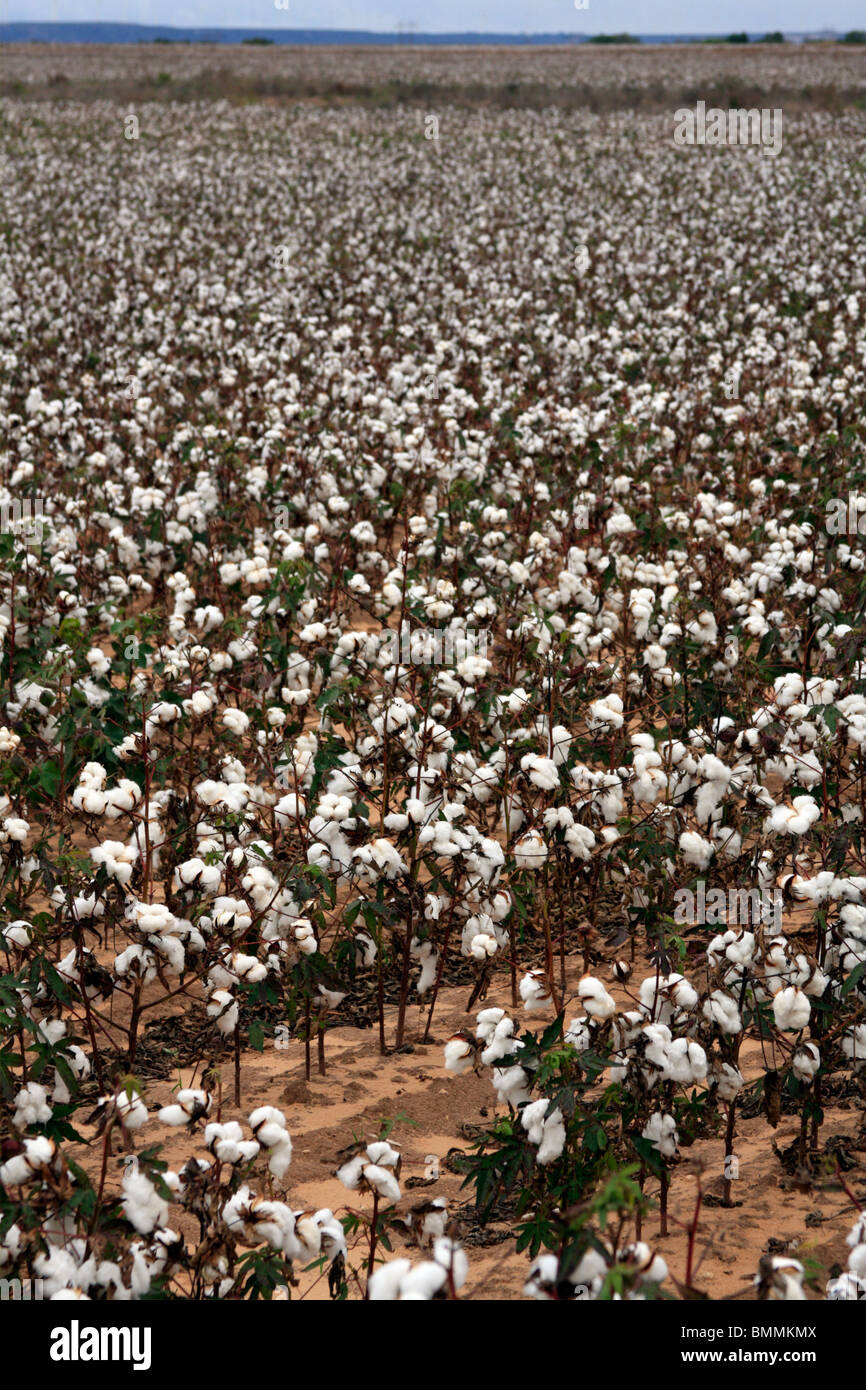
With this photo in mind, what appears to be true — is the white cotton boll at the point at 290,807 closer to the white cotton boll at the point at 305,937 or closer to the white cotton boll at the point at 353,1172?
the white cotton boll at the point at 305,937

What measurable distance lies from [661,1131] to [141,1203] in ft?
4.00

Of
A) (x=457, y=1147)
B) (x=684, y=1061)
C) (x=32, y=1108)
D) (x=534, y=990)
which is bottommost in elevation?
(x=457, y=1147)

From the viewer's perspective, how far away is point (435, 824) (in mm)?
3863

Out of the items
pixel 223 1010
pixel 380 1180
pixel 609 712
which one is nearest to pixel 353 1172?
pixel 380 1180

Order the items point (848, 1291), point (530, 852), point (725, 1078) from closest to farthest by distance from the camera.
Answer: point (848, 1291), point (725, 1078), point (530, 852)

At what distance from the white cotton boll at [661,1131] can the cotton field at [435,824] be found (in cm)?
1

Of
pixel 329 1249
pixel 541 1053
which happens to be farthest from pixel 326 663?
pixel 329 1249

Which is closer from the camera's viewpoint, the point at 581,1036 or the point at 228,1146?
the point at 228,1146

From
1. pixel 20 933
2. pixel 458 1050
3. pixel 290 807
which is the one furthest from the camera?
pixel 290 807

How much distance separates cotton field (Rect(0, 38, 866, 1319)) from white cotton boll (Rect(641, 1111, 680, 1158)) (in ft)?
0.04

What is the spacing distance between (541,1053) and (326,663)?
2470 millimetres

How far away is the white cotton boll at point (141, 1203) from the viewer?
240 centimetres

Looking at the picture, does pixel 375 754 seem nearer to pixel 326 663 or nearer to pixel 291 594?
pixel 326 663

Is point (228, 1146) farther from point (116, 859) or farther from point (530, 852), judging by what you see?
point (530, 852)
